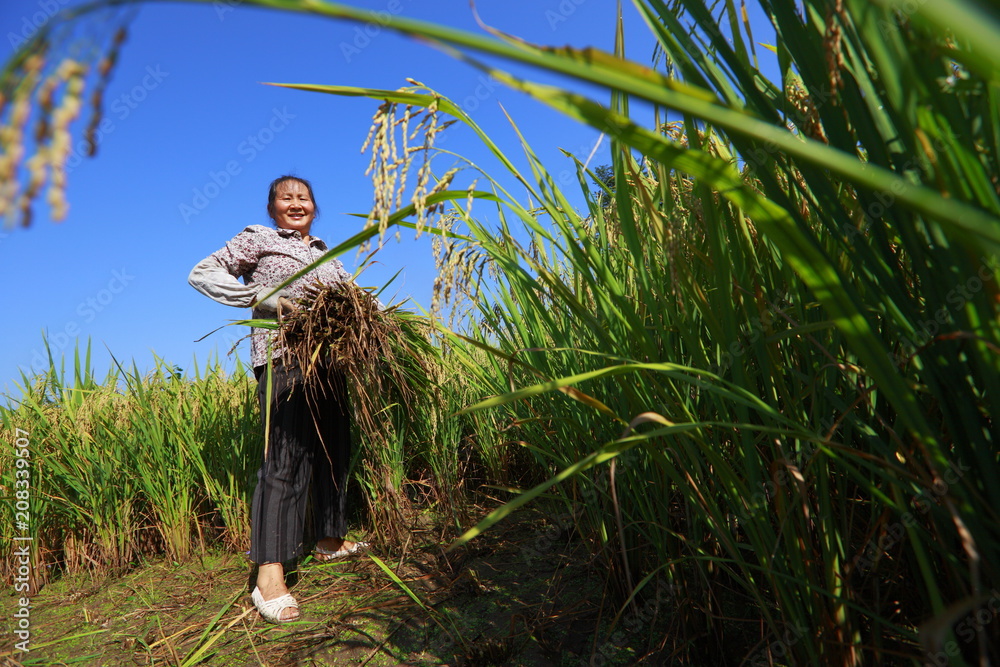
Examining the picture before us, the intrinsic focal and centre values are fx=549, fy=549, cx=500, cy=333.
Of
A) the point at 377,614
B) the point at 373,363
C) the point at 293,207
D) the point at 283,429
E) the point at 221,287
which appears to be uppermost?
the point at 293,207

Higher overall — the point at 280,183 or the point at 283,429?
the point at 280,183

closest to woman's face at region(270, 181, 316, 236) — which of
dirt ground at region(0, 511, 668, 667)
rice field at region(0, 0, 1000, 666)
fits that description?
rice field at region(0, 0, 1000, 666)

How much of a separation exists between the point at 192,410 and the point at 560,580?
6.51 feet

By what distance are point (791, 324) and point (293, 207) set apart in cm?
236

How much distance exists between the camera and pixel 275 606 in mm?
1859

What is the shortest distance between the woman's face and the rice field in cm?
129

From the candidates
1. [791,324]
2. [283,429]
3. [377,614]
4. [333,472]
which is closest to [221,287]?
[283,429]

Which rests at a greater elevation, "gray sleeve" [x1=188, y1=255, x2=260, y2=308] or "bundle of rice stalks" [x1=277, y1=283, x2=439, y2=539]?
"gray sleeve" [x1=188, y1=255, x2=260, y2=308]

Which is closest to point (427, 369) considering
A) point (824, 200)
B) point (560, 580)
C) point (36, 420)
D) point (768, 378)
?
point (560, 580)

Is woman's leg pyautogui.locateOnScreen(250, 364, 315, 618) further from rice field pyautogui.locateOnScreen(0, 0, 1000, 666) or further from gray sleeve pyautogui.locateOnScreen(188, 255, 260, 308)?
rice field pyautogui.locateOnScreen(0, 0, 1000, 666)

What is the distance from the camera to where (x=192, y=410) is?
2.67 metres

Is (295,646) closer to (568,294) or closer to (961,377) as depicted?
(568,294)

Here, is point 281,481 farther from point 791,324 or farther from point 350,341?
point 791,324

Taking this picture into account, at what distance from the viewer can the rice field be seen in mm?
465
